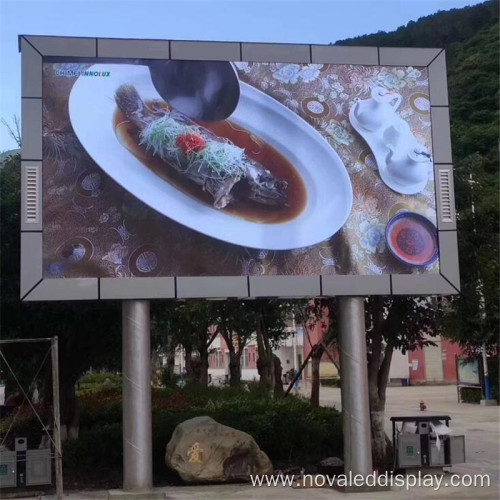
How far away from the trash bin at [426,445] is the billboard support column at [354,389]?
124 centimetres

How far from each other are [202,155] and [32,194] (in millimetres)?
2810

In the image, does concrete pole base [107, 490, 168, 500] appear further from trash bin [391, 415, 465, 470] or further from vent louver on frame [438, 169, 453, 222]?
vent louver on frame [438, 169, 453, 222]

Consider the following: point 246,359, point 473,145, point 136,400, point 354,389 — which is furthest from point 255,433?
point 246,359

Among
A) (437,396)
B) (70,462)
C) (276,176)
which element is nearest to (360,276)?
(276,176)

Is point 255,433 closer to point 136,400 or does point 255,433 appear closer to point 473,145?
point 136,400

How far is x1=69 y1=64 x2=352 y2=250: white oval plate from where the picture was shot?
39.4 feet

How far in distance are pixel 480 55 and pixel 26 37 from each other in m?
57.2

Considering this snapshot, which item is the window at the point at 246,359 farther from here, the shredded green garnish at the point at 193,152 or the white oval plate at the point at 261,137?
the shredded green garnish at the point at 193,152

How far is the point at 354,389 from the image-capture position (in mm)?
12250

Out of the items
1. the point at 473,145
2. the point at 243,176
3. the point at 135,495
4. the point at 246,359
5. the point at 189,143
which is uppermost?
the point at 473,145

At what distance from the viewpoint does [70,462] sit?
1398cm

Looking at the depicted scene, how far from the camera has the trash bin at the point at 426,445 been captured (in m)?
13.1

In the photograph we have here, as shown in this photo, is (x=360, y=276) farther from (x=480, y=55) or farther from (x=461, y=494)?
(x=480, y=55)

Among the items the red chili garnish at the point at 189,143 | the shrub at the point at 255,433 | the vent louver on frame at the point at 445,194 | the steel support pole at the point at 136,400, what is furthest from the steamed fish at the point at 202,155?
the shrub at the point at 255,433
